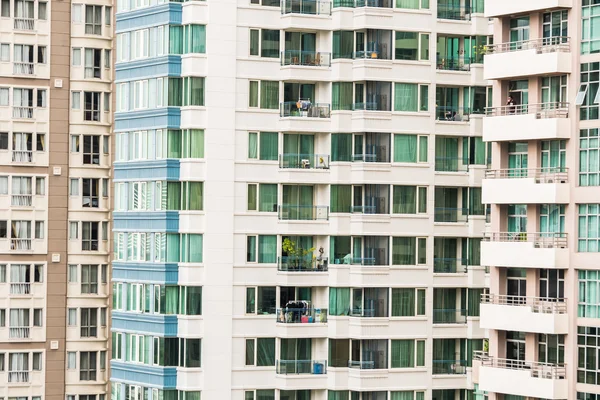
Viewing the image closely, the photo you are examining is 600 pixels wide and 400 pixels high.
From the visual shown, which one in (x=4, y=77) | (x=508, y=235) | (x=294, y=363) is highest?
(x=4, y=77)

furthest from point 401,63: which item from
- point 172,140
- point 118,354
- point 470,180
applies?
point 118,354

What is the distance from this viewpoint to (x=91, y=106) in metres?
90.9

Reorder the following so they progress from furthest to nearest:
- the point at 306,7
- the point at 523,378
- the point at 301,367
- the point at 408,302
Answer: the point at 408,302
the point at 306,7
the point at 301,367
the point at 523,378

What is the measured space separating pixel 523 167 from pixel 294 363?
15494 millimetres

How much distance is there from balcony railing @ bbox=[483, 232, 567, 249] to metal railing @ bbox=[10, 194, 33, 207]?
28.6 m

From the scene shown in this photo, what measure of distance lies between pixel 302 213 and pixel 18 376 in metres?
19.6

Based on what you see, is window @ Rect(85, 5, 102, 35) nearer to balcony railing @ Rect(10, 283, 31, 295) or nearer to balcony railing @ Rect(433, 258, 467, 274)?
balcony railing @ Rect(10, 283, 31, 295)

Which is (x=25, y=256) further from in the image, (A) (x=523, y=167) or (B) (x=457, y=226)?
(A) (x=523, y=167)

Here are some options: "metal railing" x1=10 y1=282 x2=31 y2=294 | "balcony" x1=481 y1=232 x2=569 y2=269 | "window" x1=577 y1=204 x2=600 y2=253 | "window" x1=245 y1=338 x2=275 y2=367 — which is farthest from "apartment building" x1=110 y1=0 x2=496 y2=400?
"window" x1=577 y1=204 x2=600 y2=253

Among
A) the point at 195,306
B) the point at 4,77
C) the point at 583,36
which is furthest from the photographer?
the point at 4,77

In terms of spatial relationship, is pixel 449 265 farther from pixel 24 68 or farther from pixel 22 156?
pixel 24 68

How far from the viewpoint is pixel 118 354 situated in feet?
266

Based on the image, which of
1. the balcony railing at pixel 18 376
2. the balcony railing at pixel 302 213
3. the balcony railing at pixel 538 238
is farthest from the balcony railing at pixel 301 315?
the balcony railing at pixel 18 376

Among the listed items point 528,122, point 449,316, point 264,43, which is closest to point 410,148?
point 449,316
